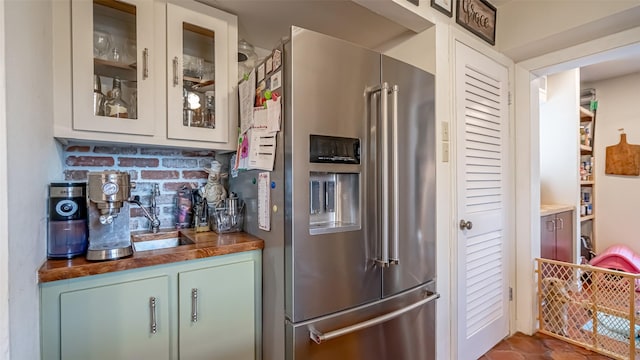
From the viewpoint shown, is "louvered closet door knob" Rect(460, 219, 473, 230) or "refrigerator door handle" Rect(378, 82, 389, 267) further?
"louvered closet door knob" Rect(460, 219, 473, 230)

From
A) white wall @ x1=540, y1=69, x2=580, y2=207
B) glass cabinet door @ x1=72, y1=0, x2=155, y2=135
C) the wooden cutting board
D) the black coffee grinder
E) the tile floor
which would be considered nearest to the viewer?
the black coffee grinder

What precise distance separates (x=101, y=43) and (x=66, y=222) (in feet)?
Result: 2.60

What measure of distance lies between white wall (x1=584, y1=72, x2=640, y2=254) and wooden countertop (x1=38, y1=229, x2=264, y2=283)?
4.33m

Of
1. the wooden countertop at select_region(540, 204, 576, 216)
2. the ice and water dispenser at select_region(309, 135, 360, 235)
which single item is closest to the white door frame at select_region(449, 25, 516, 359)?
the wooden countertop at select_region(540, 204, 576, 216)

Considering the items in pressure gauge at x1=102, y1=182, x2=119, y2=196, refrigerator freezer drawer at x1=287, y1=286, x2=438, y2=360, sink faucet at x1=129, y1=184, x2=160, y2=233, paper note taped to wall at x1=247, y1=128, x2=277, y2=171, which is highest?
paper note taped to wall at x1=247, y1=128, x2=277, y2=171

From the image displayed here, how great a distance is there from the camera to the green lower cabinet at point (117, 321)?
1022mm

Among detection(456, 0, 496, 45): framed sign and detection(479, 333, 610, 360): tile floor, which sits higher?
detection(456, 0, 496, 45): framed sign

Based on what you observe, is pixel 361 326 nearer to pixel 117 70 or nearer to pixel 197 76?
pixel 197 76

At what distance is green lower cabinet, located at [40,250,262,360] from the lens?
1014 mm

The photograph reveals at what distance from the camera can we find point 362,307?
126cm

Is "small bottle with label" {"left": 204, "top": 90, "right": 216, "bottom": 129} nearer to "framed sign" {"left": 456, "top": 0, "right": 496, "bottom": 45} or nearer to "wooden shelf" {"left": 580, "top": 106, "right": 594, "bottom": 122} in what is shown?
"framed sign" {"left": 456, "top": 0, "right": 496, "bottom": 45}

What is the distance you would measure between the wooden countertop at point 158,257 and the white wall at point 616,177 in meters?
4.33

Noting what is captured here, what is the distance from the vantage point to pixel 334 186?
1.30 m

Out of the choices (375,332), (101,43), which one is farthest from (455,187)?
(101,43)
